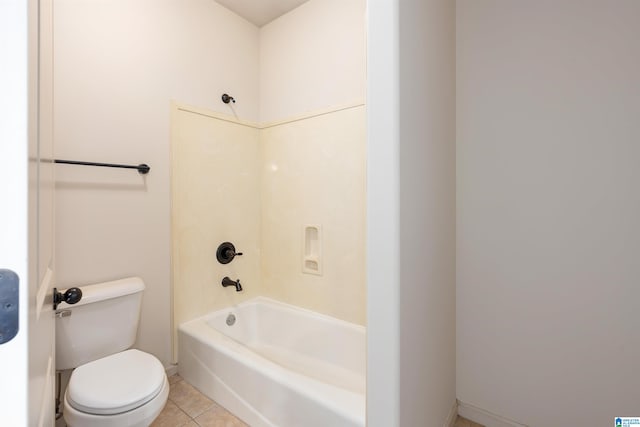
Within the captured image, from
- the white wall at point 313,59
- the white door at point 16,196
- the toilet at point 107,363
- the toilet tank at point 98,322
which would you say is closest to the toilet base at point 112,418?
the toilet at point 107,363

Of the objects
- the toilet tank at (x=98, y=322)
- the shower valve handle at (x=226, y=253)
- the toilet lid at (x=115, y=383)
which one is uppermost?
the shower valve handle at (x=226, y=253)

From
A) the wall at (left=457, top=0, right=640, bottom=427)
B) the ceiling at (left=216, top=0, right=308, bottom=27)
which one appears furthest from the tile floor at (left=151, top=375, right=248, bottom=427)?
the ceiling at (left=216, top=0, right=308, bottom=27)

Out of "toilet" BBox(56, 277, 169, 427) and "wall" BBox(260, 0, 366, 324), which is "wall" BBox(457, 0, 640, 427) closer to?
"wall" BBox(260, 0, 366, 324)

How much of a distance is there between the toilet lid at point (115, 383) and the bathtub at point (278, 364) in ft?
1.34

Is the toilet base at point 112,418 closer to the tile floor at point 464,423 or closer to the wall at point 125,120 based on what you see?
the wall at point 125,120

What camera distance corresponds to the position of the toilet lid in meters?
1.17

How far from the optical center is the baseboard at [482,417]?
1.56 meters

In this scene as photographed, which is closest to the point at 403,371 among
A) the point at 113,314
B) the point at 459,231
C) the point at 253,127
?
the point at 459,231

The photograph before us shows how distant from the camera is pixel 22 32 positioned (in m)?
0.43


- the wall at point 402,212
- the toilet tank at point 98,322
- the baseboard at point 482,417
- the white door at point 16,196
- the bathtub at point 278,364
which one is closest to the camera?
the white door at point 16,196

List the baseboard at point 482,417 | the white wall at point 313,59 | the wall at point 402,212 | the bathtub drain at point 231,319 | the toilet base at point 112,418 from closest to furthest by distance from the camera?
the wall at point 402,212, the toilet base at point 112,418, the baseboard at point 482,417, the white wall at point 313,59, the bathtub drain at point 231,319

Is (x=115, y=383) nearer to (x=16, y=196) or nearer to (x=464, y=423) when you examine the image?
(x=16, y=196)

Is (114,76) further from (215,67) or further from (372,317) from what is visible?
(372,317)

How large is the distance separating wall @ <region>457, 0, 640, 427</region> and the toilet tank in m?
1.97
